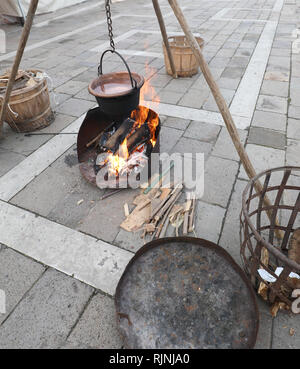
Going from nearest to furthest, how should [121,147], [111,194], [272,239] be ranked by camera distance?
[272,239] → [111,194] → [121,147]

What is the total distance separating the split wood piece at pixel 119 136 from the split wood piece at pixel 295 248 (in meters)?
2.36

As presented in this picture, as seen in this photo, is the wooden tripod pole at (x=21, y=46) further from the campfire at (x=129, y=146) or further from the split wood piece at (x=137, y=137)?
the split wood piece at (x=137, y=137)

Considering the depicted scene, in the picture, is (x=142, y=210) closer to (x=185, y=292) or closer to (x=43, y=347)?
(x=185, y=292)

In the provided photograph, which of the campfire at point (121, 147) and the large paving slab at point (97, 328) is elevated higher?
the campfire at point (121, 147)

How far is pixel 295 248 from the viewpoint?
7.64ft

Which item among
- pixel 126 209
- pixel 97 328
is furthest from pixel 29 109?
pixel 97 328

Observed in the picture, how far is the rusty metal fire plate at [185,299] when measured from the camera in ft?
6.28

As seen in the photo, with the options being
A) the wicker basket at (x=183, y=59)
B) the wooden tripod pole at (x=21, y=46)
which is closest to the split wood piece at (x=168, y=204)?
the wooden tripod pole at (x=21, y=46)

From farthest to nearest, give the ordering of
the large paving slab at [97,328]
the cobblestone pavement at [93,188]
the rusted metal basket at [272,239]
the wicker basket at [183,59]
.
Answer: the wicker basket at [183,59] < the cobblestone pavement at [93,188] < the large paving slab at [97,328] < the rusted metal basket at [272,239]

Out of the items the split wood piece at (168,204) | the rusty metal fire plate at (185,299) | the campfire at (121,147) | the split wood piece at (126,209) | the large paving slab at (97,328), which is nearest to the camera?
the rusty metal fire plate at (185,299)

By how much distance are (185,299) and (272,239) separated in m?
1.09

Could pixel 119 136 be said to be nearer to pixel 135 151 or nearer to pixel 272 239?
pixel 135 151
